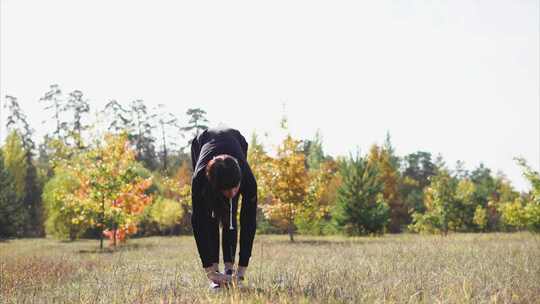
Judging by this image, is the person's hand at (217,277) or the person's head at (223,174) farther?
the person's hand at (217,277)

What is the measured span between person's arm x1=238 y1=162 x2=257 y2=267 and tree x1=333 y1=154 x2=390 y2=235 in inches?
1080

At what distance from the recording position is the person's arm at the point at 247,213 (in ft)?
17.5

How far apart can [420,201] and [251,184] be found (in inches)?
2042

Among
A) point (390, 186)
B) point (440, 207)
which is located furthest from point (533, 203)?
point (390, 186)

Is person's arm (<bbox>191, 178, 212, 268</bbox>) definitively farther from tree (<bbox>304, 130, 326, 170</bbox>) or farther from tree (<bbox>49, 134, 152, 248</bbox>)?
tree (<bbox>304, 130, 326, 170</bbox>)

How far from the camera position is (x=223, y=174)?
4598 millimetres

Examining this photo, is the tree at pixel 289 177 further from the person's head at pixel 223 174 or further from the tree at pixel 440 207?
the person's head at pixel 223 174

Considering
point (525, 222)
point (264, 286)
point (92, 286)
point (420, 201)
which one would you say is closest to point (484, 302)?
point (264, 286)

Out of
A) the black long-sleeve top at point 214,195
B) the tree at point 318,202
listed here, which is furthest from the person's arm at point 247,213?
the tree at point 318,202

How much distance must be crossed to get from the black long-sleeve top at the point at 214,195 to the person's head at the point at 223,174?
0.97 ft

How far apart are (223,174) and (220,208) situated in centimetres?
67

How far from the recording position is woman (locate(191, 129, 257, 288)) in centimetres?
511

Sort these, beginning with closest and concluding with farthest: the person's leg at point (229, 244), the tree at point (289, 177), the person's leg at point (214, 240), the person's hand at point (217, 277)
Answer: the person's hand at point (217, 277)
the person's leg at point (214, 240)
the person's leg at point (229, 244)
the tree at point (289, 177)

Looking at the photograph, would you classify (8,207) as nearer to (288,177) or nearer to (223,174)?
(288,177)
